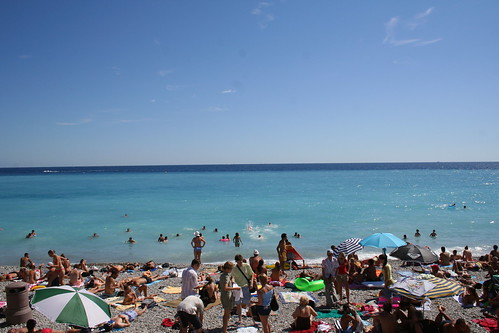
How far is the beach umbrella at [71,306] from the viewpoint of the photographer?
230 inches

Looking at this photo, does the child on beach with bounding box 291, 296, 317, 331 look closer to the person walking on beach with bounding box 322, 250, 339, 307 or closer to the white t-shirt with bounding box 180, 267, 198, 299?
the person walking on beach with bounding box 322, 250, 339, 307

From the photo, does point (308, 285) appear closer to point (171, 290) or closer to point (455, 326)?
point (171, 290)

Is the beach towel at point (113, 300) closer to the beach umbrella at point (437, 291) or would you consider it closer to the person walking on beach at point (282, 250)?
the person walking on beach at point (282, 250)

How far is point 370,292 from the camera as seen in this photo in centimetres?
1113

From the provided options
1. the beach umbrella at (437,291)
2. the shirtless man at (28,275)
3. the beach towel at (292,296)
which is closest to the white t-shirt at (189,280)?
the beach towel at (292,296)

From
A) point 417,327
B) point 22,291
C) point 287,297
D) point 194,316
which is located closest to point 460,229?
point 287,297

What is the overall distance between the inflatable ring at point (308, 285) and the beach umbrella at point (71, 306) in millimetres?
6856

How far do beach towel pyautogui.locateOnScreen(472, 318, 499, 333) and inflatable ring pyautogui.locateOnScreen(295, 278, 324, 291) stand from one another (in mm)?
4347

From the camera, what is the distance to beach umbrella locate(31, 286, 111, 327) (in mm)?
5832

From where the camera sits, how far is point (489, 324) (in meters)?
8.20

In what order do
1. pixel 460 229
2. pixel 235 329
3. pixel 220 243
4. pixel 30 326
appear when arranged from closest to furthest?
pixel 30 326
pixel 235 329
pixel 220 243
pixel 460 229

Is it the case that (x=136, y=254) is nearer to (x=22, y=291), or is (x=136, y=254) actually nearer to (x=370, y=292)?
(x=22, y=291)

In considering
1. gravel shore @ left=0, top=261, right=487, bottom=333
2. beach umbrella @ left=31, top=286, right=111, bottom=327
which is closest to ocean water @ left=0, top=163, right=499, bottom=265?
gravel shore @ left=0, top=261, right=487, bottom=333

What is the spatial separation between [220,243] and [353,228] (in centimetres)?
1102
